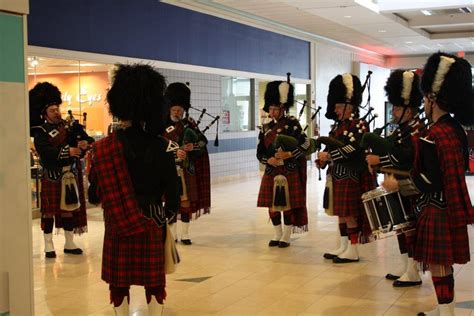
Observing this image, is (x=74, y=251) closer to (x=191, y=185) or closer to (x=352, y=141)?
(x=191, y=185)

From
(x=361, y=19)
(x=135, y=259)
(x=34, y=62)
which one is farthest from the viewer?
(x=361, y=19)

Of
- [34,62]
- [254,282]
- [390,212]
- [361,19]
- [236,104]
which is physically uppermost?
[361,19]

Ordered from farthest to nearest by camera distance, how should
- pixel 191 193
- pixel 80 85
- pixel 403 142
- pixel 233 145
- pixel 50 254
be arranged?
pixel 233 145 < pixel 80 85 < pixel 191 193 < pixel 50 254 < pixel 403 142

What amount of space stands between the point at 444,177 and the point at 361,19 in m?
10.1

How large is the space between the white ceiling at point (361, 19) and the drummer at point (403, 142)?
21.5ft

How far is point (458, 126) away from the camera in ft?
12.3

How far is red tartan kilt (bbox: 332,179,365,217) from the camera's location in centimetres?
541

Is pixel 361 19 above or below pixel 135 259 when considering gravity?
above

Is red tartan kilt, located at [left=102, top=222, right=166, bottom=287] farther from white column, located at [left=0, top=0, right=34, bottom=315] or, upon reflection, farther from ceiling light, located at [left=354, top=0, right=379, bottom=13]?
ceiling light, located at [left=354, top=0, right=379, bottom=13]

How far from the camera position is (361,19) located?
13281 mm

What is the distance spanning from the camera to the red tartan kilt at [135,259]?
334 centimetres

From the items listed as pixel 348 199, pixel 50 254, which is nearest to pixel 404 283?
pixel 348 199

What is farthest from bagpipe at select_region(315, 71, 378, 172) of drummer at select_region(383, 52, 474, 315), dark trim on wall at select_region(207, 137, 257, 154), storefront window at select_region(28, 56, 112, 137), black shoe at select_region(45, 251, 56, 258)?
dark trim on wall at select_region(207, 137, 257, 154)

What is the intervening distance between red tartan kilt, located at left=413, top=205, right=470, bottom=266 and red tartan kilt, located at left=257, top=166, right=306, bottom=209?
7.72 feet
